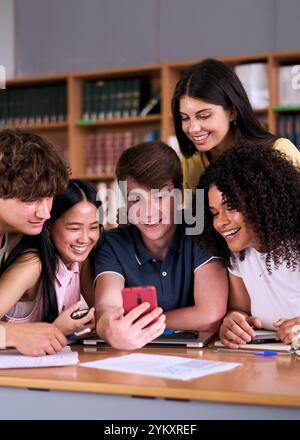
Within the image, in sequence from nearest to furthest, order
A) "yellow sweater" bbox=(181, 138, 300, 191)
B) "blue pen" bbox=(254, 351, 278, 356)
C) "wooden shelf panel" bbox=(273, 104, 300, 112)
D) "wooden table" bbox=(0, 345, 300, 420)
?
1. "wooden table" bbox=(0, 345, 300, 420)
2. "blue pen" bbox=(254, 351, 278, 356)
3. "yellow sweater" bbox=(181, 138, 300, 191)
4. "wooden shelf panel" bbox=(273, 104, 300, 112)

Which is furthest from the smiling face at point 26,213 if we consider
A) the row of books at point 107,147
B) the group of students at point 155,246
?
the row of books at point 107,147

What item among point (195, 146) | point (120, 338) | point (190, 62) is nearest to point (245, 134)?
point (195, 146)

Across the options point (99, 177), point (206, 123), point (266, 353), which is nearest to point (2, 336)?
point (266, 353)

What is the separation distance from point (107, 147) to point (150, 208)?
2.87 meters

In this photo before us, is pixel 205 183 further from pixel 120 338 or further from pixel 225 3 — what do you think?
pixel 225 3

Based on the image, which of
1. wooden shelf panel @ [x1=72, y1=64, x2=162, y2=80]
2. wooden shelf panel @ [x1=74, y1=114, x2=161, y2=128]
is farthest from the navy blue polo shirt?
wooden shelf panel @ [x1=72, y1=64, x2=162, y2=80]

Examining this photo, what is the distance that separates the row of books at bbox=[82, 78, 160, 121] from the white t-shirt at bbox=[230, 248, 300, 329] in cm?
288

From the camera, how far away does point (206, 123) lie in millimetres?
2287

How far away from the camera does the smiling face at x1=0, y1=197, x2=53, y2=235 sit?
1774 millimetres

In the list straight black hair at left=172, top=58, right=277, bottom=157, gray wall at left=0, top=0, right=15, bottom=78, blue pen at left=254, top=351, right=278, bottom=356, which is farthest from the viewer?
gray wall at left=0, top=0, right=15, bottom=78

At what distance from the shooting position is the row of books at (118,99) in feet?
15.3

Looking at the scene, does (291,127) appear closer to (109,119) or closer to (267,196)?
(109,119)

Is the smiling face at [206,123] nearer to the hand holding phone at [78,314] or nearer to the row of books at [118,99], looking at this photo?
the hand holding phone at [78,314]

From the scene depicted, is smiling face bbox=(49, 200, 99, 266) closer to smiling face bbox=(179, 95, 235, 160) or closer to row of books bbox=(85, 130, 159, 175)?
smiling face bbox=(179, 95, 235, 160)
